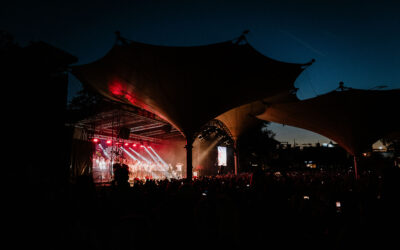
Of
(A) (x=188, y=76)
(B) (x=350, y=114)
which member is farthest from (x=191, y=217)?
(B) (x=350, y=114)

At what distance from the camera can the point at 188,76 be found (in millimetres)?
9781

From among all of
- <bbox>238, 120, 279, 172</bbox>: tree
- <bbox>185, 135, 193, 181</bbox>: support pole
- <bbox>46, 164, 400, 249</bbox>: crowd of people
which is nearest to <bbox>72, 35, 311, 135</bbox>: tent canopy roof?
<bbox>185, 135, 193, 181</bbox>: support pole

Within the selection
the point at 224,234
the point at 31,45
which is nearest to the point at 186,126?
the point at 31,45

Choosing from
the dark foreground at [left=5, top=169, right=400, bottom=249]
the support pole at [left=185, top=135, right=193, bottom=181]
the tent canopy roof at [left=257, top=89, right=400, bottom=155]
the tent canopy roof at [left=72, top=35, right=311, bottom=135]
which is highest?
the tent canopy roof at [left=72, top=35, right=311, bottom=135]

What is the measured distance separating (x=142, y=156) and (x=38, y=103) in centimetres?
1249

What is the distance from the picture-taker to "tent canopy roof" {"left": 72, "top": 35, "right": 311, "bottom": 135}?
927 centimetres

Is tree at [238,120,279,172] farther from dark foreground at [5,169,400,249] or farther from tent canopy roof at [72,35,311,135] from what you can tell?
dark foreground at [5,169,400,249]

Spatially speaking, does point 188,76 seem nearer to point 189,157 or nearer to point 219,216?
point 189,157

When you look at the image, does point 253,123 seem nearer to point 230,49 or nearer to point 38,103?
point 230,49

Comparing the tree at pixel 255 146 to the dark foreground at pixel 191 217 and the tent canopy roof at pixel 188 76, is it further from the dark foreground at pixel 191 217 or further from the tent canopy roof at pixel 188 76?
the dark foreground at pixel 191 217

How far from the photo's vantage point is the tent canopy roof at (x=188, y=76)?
9266 millimetres

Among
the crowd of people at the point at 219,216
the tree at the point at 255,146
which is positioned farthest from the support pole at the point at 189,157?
the tree at the point at 255,146

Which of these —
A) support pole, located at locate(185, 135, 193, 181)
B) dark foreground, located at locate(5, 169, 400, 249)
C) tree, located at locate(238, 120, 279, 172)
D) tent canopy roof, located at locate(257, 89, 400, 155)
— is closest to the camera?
dark foreground, located at locate(5, 169, 400, 249)

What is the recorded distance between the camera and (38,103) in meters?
8.72
